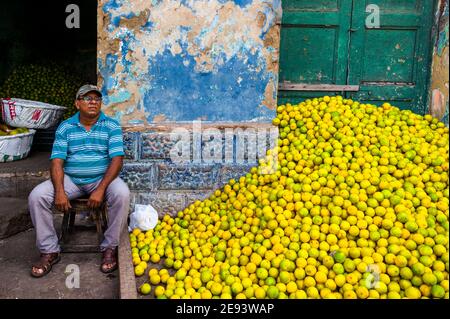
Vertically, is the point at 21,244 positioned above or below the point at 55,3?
below

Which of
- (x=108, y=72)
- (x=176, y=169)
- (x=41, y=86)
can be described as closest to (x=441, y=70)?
(x=176, y=169)

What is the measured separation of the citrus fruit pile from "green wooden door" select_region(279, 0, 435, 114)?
2.59ft

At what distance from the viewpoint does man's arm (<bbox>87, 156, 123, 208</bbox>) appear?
349 cm

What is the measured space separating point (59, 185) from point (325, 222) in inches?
80.2

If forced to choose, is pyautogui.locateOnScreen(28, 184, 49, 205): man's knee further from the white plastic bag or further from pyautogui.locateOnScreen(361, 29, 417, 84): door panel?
pyautogui.locateOnScreen(361, 29, 417, 84): door panel

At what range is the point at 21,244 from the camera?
389 cm

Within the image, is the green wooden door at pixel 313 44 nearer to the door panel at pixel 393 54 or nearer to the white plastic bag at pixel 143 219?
the door panel at pixel 393 54

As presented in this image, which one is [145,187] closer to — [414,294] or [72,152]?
[72,152]

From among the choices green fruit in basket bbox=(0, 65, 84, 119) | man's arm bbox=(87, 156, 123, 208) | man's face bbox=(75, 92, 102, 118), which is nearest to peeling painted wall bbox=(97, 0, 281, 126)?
man's face bbox=(75, 92, 102, 118)

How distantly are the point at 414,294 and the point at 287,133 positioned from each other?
1982 mm

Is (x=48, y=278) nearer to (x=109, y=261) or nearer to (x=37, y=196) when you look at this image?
(x=109, y=261)

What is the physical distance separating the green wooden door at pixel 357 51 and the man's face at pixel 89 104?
214cm

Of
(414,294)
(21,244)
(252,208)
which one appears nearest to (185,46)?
(252,208)

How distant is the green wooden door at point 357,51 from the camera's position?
15.9 ft
